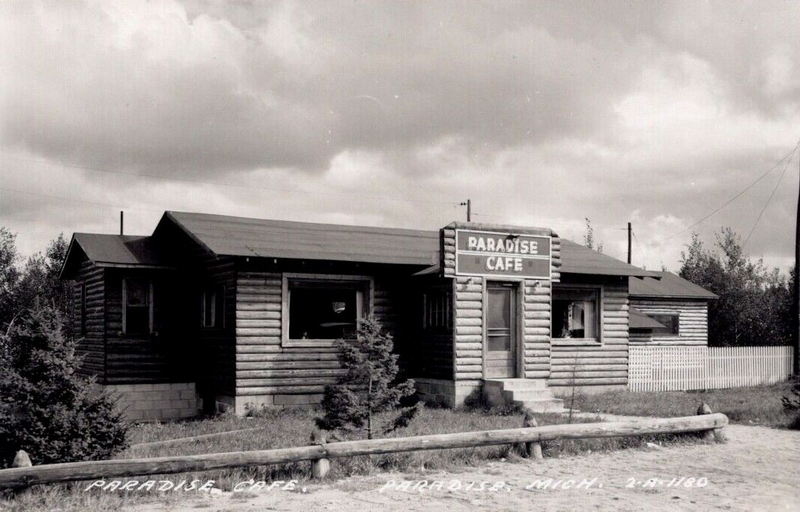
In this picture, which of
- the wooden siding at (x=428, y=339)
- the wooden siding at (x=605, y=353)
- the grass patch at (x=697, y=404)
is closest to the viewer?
the grass patch at (x=697, y=404)

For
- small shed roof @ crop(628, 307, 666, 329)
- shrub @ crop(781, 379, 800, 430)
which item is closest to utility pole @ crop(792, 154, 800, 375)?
small shed roof @ crop(628, 307, 666, 329)

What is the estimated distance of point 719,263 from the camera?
4281 cm

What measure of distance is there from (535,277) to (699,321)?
680 inches

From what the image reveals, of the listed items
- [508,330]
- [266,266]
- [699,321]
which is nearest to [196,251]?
[266,266]

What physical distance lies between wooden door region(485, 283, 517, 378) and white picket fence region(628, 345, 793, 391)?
527 centimetres

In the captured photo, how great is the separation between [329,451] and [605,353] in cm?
1341

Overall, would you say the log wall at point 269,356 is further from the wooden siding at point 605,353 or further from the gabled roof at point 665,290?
the gabled roof at point 665,290

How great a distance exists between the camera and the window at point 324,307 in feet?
61.8

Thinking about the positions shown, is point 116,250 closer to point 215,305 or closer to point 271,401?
point 215,305

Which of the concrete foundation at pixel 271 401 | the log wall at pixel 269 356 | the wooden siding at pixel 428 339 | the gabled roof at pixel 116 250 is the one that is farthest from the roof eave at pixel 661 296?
the gabled roof at pixel 116 250

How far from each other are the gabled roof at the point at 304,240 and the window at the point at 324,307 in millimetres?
734

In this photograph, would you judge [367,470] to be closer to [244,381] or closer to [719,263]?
[244,381]

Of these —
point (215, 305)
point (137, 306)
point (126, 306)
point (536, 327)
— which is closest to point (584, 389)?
point (536, 327)

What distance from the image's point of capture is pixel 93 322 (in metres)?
20.9
